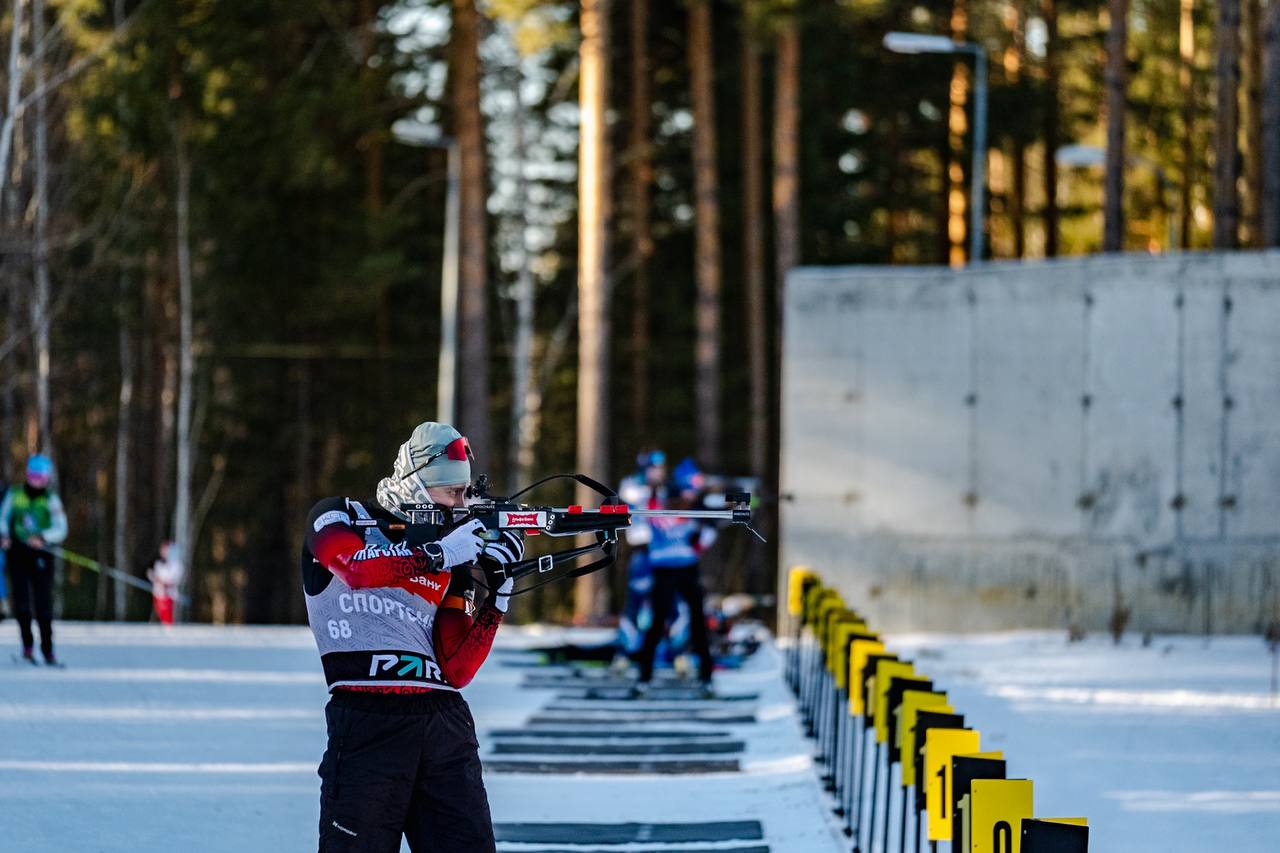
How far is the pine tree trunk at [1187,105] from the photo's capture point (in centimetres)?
4447

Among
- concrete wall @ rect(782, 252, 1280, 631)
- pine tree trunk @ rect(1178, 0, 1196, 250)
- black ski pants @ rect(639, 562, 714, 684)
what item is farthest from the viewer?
pine tree trunk @ rect(1178, 0, 1196, 250)

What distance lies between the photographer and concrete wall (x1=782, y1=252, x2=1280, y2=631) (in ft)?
68.7

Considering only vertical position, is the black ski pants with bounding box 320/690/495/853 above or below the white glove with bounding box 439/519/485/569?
below

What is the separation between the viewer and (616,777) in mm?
12258

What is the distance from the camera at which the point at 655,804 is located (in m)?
11.2

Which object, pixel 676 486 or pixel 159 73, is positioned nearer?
pixel 676 486

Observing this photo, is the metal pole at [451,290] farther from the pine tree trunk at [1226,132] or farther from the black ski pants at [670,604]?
the black ski pants at [670,604]

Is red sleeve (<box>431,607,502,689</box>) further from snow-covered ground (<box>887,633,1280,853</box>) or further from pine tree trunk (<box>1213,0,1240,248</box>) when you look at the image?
pine tree trunk (<box>1213,0,1240,248</box>)

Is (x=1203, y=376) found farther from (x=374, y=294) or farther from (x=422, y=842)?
(x=374, y=294)

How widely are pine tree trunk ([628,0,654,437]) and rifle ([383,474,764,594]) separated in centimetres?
2953

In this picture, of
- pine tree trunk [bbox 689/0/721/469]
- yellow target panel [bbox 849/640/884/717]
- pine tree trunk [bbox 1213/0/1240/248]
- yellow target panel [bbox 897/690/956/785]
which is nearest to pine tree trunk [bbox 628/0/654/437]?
pine tree trunk [bbox 689/0/721/469]

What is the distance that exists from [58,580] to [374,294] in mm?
12240

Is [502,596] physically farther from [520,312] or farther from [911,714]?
[520,312]

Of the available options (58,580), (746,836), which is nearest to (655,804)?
(746,836)
